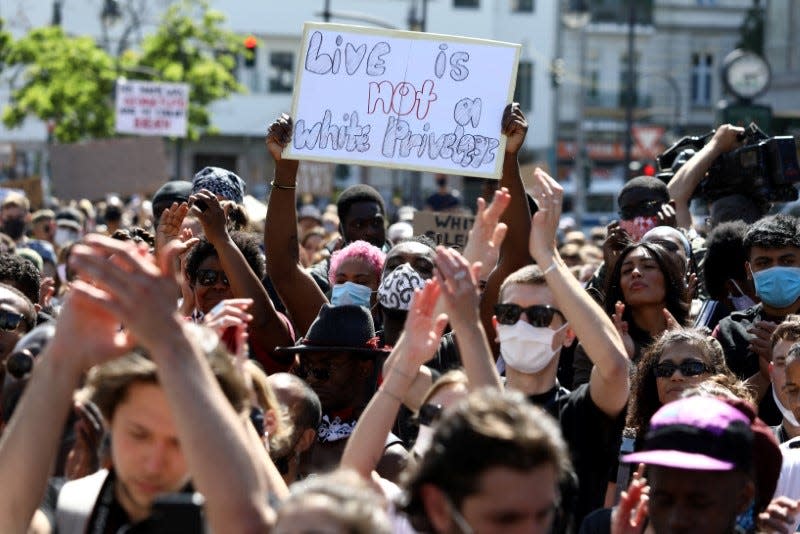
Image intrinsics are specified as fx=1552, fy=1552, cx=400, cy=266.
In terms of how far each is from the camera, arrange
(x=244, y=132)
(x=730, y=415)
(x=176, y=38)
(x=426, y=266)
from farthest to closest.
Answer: (x=244, y=132) → (x=176, y=38) → (x=426, y=266) → (x=730, y=415)

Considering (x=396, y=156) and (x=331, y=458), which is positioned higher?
(x=396, y=156)

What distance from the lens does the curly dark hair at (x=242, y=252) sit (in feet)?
20.0

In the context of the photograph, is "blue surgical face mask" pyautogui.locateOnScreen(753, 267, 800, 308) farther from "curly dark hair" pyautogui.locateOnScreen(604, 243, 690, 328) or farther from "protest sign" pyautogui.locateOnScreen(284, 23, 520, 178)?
"protest sign" pyautogui.locateOnScreen(284, 23, 520, 178)

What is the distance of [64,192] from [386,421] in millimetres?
13954

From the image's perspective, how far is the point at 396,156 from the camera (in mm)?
6738

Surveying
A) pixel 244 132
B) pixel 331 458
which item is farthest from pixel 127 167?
pixel 244 132

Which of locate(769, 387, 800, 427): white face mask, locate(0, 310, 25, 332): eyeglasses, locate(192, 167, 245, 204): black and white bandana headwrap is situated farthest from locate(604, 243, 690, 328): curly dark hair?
locate(0, 310, 25, 332): eyeglasses

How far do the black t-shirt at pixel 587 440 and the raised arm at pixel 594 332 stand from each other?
63mm

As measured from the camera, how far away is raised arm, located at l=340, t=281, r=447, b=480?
383cm

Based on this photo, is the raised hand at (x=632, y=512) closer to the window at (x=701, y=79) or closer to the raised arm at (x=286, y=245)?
the raised arm at (x=286, y=245)

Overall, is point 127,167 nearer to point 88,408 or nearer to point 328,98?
point 328,98

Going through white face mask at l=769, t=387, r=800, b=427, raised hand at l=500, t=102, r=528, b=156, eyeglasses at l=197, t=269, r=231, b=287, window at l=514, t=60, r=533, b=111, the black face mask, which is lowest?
window at l=514, t=60, r=533, b=111

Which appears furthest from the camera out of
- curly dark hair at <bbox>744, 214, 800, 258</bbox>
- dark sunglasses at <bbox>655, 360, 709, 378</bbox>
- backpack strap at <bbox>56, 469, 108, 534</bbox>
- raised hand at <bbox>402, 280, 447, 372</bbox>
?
curly dark hair at <bbox>744, 214, 800, 258</bbox>

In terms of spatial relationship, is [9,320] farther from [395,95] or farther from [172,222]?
[395,95]
